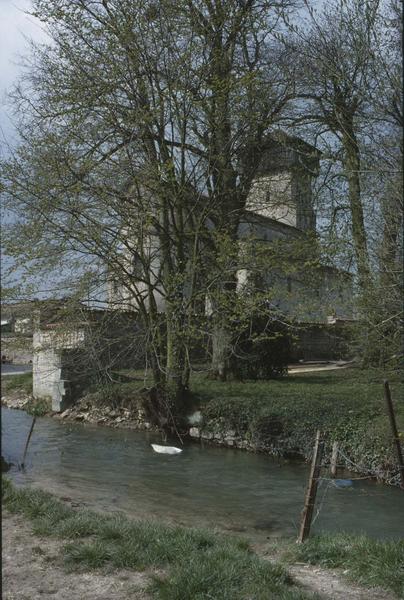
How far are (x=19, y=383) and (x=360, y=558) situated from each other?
20.4m

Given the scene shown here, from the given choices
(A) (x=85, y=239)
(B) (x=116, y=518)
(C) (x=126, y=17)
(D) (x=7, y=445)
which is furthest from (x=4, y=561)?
(C) (x=126, y=17)

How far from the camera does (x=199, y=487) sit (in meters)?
11.7

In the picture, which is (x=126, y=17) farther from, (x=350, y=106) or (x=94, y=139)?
(x=350, y=106)

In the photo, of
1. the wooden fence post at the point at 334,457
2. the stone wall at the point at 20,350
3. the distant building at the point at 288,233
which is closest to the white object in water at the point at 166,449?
the distant building at the point at 288,233

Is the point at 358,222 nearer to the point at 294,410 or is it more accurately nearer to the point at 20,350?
the point at 294,410

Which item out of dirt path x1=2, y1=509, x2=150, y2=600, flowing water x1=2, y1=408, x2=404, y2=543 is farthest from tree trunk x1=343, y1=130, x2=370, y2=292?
dirt path x1=2, y1=509, x2=150, y2=600

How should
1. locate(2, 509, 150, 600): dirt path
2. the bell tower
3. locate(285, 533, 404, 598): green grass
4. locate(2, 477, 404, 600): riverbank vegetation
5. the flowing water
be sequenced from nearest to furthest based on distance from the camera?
1. locate(2, 509, 150, 600): dirt path
2. locate(2, 477, 404, 600): riverbank vegetation
3. locate(285, 533, 404, 598): green grass
4. the flowing water
5. the bell tower

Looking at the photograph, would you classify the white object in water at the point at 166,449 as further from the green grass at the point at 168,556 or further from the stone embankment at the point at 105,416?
the green grass at the point at 168,556

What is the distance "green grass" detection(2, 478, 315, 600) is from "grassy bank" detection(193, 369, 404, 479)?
227 inches

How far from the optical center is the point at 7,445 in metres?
14.0

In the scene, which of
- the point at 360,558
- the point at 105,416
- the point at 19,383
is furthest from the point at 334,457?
the point at 19,383

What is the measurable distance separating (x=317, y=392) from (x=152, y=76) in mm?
8752

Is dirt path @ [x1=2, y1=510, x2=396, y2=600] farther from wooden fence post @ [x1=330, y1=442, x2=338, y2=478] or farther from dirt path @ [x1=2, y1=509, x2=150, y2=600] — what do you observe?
wooden fence post @ [x1=330, y1=442, x2=338, y2=478]

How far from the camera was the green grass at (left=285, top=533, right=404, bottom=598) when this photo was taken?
227 inches
